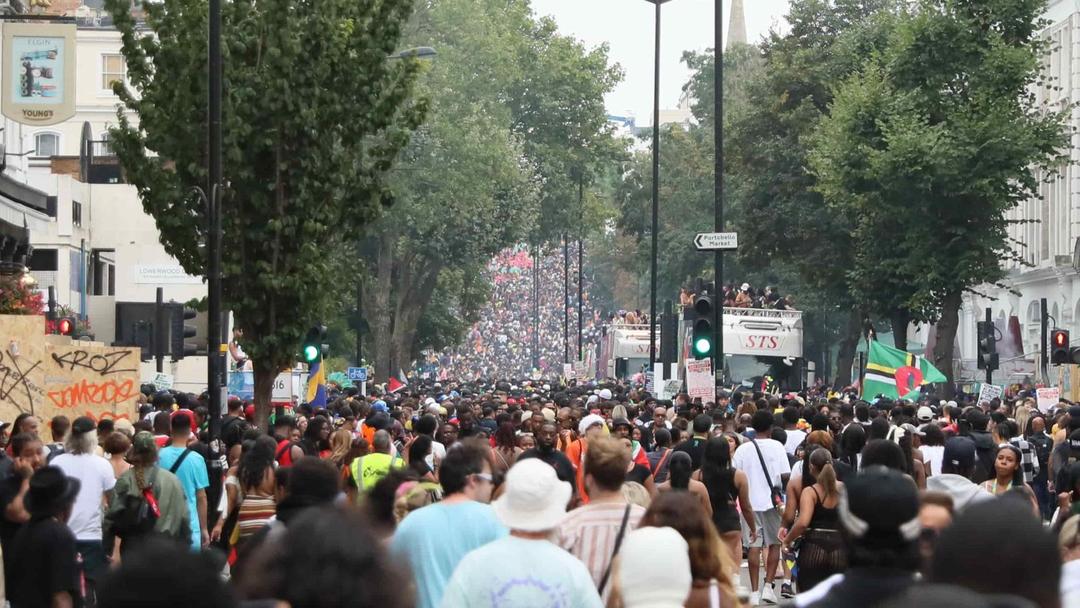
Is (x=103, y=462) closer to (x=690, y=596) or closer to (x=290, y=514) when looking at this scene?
(x=290, y=514)

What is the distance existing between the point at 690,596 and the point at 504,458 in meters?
9.96

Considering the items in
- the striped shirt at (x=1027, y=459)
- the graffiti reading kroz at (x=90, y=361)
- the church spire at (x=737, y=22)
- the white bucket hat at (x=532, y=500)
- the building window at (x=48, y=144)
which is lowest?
the striped shirt at (x=1027, y=459)

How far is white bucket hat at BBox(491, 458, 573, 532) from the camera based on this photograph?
23.6 feet

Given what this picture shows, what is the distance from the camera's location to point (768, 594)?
59.2 ft

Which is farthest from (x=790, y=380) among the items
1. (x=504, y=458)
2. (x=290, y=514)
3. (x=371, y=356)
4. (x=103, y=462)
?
(x=290, y=514)

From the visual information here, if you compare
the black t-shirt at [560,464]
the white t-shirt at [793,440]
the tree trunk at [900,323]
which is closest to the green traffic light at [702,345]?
the white t-shirt at [793,440]

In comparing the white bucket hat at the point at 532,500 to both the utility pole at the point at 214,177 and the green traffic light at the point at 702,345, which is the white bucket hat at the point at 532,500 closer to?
the utility pole at the point at 214,177

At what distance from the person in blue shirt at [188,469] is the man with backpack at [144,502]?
121 centimetres

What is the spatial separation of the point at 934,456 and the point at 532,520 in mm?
11256

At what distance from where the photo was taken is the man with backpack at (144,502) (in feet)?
41.5

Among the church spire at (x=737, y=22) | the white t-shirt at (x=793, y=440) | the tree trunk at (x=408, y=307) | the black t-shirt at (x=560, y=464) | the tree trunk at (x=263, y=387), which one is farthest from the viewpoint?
the church spire at (x=737, y=22)

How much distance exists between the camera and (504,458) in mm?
17766

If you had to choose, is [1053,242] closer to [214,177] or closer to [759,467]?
[214,177]

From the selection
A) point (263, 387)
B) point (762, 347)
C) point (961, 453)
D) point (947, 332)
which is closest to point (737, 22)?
point (762, 347)
